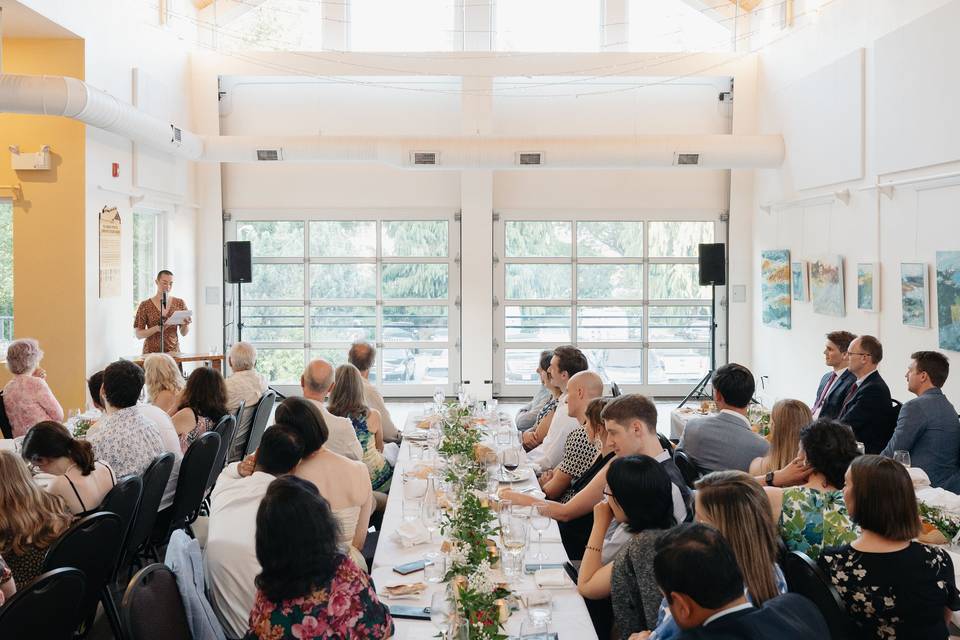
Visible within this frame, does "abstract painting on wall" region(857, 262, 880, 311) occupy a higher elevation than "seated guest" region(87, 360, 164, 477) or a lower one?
higher

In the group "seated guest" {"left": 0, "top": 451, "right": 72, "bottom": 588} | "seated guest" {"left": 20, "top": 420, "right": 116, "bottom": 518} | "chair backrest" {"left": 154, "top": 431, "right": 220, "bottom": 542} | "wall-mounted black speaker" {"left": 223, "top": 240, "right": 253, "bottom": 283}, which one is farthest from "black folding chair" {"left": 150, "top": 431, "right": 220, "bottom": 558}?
"wall-mounted black speaker" {"left": 223, "top": 240, "right": 253, "bottom": 283}

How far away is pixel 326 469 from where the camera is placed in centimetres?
411

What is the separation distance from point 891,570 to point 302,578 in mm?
1956

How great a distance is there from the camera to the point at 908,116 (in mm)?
8227

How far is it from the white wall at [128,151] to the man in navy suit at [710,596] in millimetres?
7709

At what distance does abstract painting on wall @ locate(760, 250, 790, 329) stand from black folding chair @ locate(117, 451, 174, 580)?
819 centimetres

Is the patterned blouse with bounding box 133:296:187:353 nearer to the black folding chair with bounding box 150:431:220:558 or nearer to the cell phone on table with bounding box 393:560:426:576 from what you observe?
the black folding chair with bounding box 150:431:220:558

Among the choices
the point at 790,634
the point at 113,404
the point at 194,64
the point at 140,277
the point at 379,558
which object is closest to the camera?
the point at 790,634

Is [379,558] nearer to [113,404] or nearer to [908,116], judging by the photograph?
[113,404]

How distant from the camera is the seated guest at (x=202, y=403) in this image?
245 inches

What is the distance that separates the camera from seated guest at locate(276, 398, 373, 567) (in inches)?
159

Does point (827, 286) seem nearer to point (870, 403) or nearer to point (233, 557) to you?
point (870, 403)

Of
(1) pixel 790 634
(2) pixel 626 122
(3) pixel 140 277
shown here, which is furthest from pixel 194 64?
(1) pixel 790 634

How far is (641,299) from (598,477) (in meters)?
8.65
